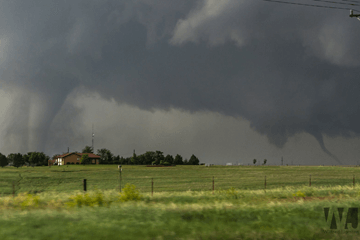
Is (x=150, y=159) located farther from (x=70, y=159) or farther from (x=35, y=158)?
(x=35, y=158)

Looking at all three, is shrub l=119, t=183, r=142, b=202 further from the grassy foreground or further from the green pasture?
the green pasture

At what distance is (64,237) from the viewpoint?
31.0 ft

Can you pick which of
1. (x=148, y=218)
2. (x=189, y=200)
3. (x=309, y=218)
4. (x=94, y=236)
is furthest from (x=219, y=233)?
(x=189, y=200)

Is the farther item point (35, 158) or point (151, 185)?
point (35, 158)

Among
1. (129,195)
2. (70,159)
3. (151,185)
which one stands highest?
(129,195)

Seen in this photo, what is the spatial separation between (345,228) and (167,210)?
24.7 feet

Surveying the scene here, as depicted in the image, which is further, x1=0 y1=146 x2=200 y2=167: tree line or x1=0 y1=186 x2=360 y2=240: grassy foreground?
x1=0 y1=146 x2=200 y2=167: tree line

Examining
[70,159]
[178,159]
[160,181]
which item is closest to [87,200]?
[160,181]

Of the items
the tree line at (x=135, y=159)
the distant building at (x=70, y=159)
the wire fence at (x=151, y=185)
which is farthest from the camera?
the distant building at (x=70, y=159)

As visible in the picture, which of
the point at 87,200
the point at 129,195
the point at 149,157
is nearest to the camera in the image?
the point at 87,200

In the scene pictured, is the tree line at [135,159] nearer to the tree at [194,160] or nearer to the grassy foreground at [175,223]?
the tree at [194,160]

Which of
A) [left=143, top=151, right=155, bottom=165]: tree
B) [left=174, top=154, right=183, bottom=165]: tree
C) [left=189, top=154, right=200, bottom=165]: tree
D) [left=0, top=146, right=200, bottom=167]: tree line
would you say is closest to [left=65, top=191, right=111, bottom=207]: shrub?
[left=0, top=146, right=200, bottom=167]: tree line

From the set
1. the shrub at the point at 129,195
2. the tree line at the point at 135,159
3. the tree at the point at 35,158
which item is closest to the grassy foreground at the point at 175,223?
the shrub at the point at 129,195

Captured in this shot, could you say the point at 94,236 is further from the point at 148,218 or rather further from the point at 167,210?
the point at 167,210
